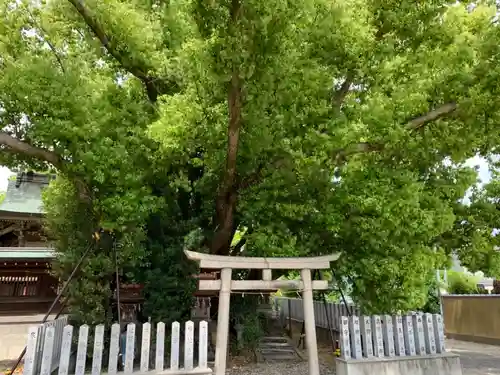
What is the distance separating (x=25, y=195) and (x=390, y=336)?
17311 mm

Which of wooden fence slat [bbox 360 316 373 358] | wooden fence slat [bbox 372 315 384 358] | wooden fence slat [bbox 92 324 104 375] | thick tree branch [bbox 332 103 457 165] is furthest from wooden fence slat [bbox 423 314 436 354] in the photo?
wooden fence slat [bbox 92 324 104 375]

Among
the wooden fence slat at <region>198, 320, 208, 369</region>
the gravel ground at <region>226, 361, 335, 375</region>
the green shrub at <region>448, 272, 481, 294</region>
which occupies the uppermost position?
the green shrub at <region>448, 272, 481, 294</region>

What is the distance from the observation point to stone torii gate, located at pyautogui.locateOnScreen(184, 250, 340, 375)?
22.8 feet

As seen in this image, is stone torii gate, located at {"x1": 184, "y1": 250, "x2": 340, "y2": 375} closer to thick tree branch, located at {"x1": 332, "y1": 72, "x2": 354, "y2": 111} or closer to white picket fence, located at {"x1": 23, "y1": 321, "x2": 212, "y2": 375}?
white picket fence, located at {"x1": 23, "y1": 321, "x2": 212, "y2": 375}

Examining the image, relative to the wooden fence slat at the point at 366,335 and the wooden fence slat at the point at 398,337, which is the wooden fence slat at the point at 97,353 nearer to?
the wooden fence slat at the point at 366,335

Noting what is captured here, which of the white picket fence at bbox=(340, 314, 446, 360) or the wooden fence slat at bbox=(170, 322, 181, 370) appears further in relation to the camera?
the white picket fence at bbox=(340, 314, 446, 360)

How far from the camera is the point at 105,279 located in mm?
9203

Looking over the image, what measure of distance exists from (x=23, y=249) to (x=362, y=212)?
1343cm

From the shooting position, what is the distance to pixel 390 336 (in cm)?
823

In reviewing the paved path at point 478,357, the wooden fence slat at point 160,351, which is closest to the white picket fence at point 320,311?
the paved path at point 478,357

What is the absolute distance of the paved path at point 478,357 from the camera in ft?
31.7

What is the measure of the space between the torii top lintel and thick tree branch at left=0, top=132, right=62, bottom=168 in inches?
155

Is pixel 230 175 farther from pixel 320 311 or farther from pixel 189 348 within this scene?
pixel 320 311

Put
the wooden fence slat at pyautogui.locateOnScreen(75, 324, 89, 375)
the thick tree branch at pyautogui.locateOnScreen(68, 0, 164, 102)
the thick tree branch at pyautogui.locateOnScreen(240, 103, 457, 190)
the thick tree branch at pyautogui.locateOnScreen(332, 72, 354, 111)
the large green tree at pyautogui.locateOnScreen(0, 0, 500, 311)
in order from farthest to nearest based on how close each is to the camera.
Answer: the thick tree branch at pyautogui.locateOnScreen(332, 72, 354, 111)
the thick tree branch at pyautogui.locateOnScreen(68, 0, 164, 102)
the thick tree branch at pyautogui.locateOnScreen(240, 103, 457, 190)
the large green tree at pyautogui.locateOnScreen(0, 0, 500, 311)
the wooden fence slat at pyautogui.locateOnScreen(75, 324, 89, 375)
